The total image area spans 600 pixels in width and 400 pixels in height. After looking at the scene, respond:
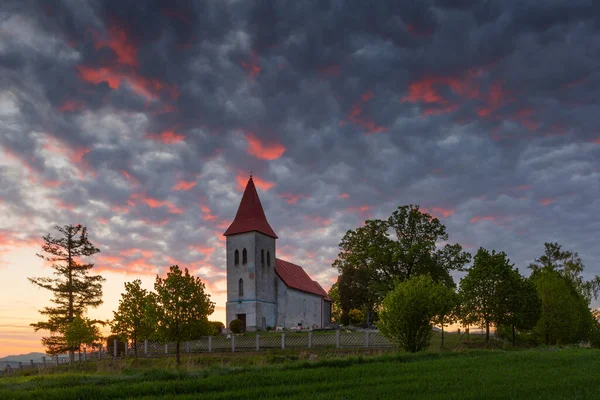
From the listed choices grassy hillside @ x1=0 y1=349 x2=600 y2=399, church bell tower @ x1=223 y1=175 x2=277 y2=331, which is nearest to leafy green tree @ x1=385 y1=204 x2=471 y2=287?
church bell tower @ x1=223 y1=175 x2=277 y2=331

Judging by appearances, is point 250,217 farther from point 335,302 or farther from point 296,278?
point 335,302

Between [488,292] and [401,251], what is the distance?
9294 mm

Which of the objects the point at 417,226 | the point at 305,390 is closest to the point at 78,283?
the point at 417,226

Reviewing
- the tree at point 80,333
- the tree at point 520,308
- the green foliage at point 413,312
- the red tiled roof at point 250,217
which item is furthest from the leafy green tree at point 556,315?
the tree at point 80,333

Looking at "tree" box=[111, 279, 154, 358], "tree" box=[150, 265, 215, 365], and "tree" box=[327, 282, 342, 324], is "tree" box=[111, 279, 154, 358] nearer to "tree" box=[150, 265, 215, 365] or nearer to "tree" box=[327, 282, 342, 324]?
"tree" box=[150, 265, 215, 365]

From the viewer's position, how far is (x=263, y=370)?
49.0 ft

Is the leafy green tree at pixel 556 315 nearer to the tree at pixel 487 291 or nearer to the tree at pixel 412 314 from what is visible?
the tree at pixel 487 291

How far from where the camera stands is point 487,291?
37.9m

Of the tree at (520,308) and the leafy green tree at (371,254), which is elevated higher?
the leafy green tree at (371,254)

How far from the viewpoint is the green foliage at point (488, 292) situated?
37062 millimetres

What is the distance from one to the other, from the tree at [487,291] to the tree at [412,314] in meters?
14.8

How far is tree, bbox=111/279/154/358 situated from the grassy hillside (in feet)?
85.5

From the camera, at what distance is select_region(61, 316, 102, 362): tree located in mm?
42938

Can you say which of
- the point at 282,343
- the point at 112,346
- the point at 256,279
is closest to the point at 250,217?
the point at 256,279
